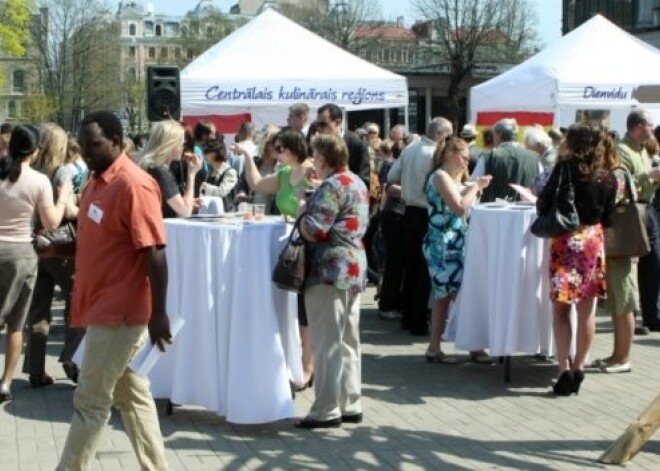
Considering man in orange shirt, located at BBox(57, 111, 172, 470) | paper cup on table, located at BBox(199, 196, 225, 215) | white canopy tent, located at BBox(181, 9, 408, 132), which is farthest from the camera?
white canopy tent, located at BBox(181, 9, 408, 132)

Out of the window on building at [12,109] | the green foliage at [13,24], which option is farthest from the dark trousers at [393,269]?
the window on building at [12,109]

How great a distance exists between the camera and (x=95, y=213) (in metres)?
4.78

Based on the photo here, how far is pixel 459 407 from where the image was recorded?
285 inches

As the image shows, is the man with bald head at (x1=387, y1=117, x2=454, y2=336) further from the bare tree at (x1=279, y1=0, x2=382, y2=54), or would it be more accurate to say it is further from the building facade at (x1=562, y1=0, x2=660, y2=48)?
the bare tree at (x1=279, y1=0, x2=382, y2=54)

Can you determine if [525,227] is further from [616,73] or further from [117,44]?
[117,44]

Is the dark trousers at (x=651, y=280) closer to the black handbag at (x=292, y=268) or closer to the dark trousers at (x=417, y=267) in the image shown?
the dark trousers at (x=417, y=267)

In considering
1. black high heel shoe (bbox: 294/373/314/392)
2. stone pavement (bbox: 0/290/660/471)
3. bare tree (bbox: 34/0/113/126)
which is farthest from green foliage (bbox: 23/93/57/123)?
black high heel shoe (bbox: 294/373/314/392)

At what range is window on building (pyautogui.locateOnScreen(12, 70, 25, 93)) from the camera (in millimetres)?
87750

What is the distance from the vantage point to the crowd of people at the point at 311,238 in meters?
4.82

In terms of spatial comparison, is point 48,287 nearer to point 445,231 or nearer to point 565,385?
point 445,231

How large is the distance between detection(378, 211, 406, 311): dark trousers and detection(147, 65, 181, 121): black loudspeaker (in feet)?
11.6

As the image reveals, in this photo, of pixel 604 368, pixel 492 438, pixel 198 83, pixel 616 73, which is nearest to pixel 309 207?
pixel 492 438

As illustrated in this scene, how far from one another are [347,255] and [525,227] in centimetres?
184

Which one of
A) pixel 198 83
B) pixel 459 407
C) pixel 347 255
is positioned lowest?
pixel 459 407
